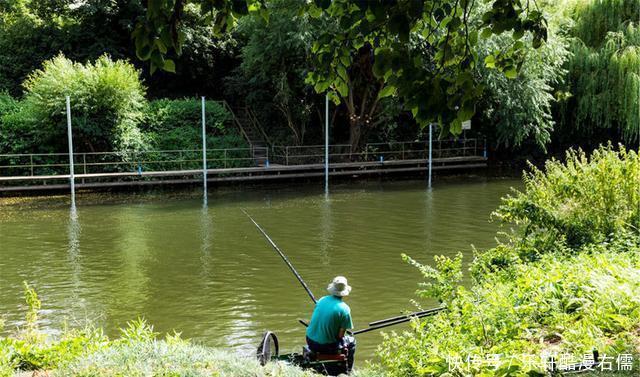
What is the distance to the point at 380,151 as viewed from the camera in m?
31.6

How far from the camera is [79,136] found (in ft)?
86.8

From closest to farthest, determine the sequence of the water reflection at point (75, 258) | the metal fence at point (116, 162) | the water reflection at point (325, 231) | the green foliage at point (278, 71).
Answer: the water reflection at point (75, 258)
the water reflection at point (325, 231)
the metal fence at point (116, 162)
the green foliage at point (278, 71)

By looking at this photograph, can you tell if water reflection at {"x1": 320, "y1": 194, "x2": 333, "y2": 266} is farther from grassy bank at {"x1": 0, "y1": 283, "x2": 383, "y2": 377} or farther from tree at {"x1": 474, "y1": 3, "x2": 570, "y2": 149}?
tree at {"x1": 474, "y1": 3, "x2": 570, "y2": 149}

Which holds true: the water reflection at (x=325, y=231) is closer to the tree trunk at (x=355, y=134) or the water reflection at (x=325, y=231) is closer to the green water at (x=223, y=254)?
the green water at (x=223, y=254)

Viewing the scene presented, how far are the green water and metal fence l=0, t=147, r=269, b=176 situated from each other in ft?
7.29

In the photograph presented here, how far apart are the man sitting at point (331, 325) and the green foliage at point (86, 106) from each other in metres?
21.2

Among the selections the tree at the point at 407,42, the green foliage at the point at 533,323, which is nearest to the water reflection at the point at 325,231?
the green foliage at the point at 533,323

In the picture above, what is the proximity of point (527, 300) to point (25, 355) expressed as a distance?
4637 millimetres

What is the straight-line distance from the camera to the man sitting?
717 centimetres

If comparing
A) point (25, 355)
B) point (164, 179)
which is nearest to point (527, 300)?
point (25, 355)

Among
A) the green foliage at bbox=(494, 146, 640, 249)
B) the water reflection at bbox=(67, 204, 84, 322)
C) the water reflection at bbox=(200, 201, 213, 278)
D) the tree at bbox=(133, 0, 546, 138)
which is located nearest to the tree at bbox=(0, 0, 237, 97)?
the water reflection at bbox=(67, 204, 84, 322)

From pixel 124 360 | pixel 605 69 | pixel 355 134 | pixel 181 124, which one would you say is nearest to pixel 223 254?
pixel 124 360

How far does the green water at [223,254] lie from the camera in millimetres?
10922

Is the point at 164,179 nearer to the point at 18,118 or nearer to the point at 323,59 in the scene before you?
the point at 18,118
